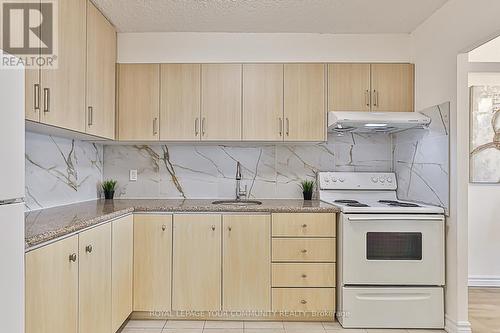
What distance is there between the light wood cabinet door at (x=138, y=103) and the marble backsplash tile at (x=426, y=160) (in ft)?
6.92

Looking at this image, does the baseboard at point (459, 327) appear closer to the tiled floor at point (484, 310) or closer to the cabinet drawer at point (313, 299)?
the tiled floor at point (484, 310)

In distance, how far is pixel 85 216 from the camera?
2.41m

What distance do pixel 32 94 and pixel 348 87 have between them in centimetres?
241

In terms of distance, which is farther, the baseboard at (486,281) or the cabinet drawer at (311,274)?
the baseboard at (486,281)

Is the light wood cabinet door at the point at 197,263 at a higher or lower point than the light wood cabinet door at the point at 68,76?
lower

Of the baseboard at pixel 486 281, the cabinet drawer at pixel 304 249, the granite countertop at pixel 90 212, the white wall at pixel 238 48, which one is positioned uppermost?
the white wall at pixel 238 48

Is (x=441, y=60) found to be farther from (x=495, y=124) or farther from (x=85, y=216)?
(x=85, y=216)

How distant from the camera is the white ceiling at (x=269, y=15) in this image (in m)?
2.91

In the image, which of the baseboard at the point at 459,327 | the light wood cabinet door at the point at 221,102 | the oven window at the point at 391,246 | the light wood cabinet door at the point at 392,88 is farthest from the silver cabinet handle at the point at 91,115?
the baseboard at the point at 459,327

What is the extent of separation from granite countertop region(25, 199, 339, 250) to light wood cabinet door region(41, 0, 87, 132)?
521mm

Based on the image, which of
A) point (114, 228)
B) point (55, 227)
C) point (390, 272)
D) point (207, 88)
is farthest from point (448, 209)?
point (55, 227)

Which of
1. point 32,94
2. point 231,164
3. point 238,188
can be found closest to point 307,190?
point 238,188

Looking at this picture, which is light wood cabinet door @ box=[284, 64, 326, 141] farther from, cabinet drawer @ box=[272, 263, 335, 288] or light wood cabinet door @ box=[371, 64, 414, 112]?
cabinet drawer @ box=[272, 263, 335, 288]

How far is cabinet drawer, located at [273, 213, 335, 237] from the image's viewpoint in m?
3.12
